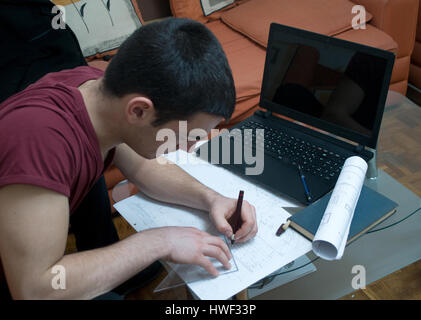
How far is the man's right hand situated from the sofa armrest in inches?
69.1

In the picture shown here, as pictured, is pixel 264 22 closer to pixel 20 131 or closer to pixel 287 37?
pixel 287 37

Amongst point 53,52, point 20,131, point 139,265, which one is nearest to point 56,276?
point 139,265

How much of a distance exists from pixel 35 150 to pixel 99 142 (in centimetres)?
19

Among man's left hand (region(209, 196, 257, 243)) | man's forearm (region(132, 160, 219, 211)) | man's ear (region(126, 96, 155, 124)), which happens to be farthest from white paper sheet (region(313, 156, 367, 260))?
man's ear (region(126, 96, 155, 124))

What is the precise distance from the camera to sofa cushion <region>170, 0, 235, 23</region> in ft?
7.01

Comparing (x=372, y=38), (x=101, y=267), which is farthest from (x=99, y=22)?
(x=101, y=267)

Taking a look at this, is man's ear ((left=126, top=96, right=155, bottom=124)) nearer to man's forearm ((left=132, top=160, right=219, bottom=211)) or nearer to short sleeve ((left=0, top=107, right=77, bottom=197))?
short sleeve ((left=0, top=107, right=77, bottom=197))

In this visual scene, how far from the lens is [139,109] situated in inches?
29.4

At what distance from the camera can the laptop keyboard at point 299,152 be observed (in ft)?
3.28

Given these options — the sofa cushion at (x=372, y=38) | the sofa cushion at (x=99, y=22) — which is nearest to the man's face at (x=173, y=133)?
the sofa cushion at (x=99, y=22)

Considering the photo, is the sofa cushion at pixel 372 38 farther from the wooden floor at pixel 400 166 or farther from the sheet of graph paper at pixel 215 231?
the sheet of graph paper at pixel 215 231

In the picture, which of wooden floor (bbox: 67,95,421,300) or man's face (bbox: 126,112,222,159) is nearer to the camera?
man's face (bbox: 126,112,222,159)

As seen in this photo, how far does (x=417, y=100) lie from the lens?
7.52 feet

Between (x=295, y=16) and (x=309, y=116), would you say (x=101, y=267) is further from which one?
(x=295, y=16)
